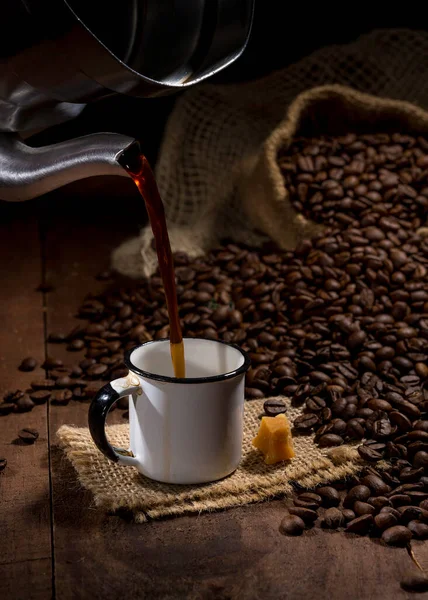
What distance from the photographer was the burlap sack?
2.37 meters

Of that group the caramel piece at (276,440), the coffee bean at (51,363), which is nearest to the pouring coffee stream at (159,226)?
the caramel piece at (276,440)

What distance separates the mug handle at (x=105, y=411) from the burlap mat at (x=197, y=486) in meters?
0.05

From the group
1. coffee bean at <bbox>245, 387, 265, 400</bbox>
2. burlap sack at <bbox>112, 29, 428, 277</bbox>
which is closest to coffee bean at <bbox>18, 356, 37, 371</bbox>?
coffee bean at <bbox>245, 387, 265, 400</bbox>

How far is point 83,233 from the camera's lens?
2.69 meters

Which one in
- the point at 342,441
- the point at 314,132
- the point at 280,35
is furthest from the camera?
the point at 280,35

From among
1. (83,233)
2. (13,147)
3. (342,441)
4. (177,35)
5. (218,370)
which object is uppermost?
(177,35)

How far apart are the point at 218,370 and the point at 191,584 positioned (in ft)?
1.25

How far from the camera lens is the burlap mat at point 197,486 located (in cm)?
127

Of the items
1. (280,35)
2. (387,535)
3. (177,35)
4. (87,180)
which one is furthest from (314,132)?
(387,535)

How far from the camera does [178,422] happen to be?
126 centimetres

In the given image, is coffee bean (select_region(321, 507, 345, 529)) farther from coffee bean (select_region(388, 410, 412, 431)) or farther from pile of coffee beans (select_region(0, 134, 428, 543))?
coffee bean (select_region(388, 410, 412, 431))

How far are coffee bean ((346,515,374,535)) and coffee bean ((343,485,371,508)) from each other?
0.16 ft

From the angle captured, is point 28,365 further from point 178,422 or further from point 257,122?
point 257,122

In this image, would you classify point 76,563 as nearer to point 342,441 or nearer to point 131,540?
point 131,540
